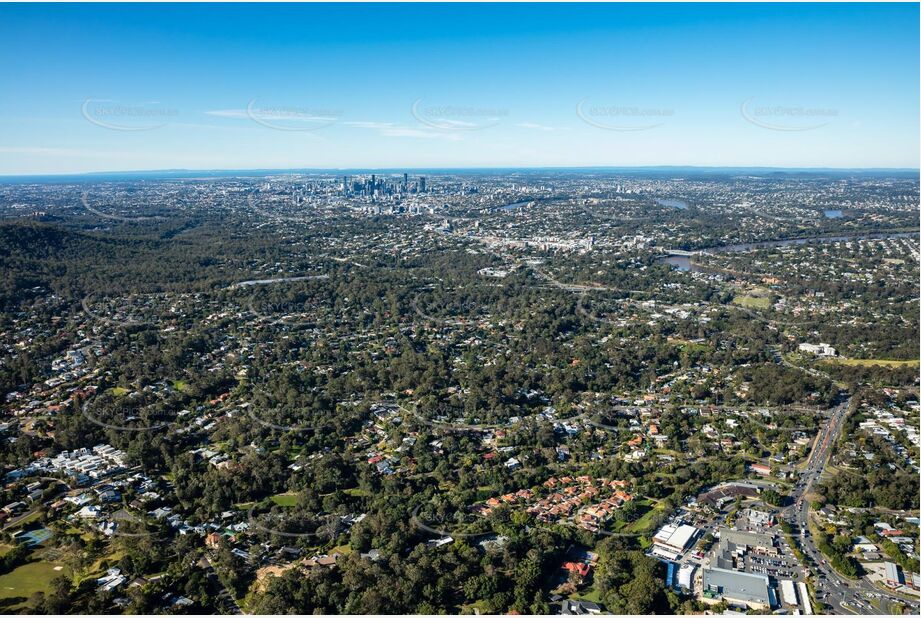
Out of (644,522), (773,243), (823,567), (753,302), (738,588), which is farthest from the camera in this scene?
(773,243)

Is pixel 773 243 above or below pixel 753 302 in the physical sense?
above

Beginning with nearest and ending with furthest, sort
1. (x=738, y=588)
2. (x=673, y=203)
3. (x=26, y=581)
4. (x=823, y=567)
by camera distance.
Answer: (x=738, y=588) → (x=26, y=581) → (x=823, y=567) → (x=673, y=203)

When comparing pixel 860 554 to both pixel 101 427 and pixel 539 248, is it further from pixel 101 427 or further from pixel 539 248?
pixel 539 248

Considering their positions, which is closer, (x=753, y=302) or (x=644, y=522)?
(x=644, y=522)

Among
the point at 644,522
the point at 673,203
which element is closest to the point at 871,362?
the point at 644,522

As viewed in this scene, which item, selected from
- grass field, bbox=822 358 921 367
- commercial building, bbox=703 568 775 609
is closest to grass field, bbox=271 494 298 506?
commercial building, bbox=703 568 775 609

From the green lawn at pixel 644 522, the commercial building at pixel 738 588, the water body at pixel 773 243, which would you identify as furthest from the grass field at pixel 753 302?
the commercial building at pixel 738 588

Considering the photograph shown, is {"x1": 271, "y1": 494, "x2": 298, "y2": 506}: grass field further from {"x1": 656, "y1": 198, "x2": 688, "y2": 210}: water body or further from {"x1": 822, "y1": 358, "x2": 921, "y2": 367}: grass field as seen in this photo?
{"x1": 656, "y1": 198, "x2": 688, "y2": 210}: water body

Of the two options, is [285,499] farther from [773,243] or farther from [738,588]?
[773,243]
